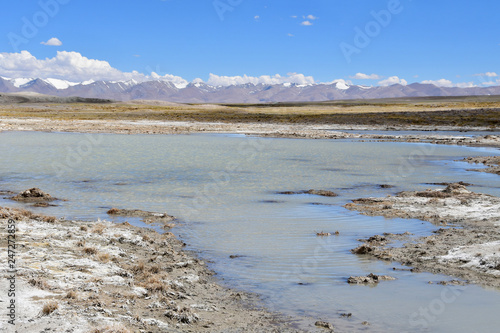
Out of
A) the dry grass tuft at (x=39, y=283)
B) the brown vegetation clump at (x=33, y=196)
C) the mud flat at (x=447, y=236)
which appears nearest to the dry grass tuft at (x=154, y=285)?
the dry grass tuft at (x=39, y=283)

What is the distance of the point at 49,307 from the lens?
802 cm

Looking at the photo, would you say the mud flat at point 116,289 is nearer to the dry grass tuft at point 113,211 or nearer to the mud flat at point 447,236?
the dry grass tuft at point 113,211

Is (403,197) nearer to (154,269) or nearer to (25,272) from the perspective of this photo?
(154,269)

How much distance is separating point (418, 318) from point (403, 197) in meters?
12.4

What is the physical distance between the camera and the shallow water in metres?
9.66

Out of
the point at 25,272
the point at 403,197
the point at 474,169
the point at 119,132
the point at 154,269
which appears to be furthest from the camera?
the point at 119,132

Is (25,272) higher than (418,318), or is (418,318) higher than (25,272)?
(25,272)

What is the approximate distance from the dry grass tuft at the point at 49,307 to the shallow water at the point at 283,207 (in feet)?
12.8

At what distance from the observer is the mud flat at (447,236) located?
11.7 metres

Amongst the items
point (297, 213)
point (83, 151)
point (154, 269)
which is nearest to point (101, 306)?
point (154, 269)

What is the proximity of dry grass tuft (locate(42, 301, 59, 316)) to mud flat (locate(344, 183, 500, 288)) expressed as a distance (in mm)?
7858

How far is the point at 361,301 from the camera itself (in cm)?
978

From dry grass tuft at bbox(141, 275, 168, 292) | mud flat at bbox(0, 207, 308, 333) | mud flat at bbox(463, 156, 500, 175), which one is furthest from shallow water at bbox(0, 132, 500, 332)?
dry grass tuft at bbox(141, 275, 168, 292)

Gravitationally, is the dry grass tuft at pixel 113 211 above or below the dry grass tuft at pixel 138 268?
above
